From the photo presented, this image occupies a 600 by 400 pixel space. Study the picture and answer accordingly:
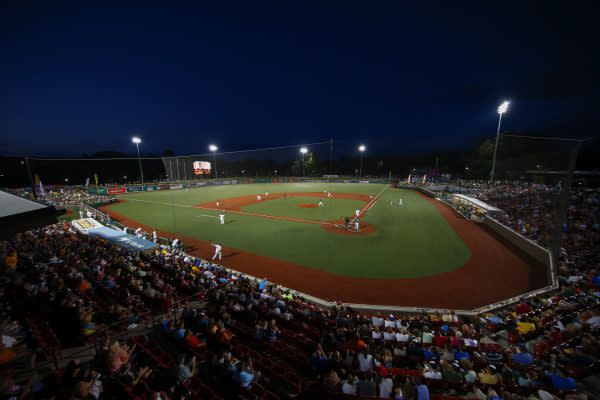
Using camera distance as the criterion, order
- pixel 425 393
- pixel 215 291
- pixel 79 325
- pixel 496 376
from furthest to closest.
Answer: pixel 215 291 → pixel 79 325 → pixel 496 376 → pixel 425 393

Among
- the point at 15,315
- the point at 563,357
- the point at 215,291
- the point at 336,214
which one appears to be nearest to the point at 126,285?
the point at 15,315

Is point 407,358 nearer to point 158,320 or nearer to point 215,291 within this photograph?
point 215,291

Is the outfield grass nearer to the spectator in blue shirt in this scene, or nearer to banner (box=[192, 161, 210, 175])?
the spectator in blue shirt

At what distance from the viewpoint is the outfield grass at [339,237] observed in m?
16.9

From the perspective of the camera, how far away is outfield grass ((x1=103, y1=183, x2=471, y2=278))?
16.9 meters

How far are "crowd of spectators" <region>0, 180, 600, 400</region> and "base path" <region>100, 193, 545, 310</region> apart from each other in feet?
5.94

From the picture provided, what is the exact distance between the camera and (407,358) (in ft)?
25.1

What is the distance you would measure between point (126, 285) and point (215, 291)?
383cm

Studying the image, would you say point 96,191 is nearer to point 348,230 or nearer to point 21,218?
point 348,230

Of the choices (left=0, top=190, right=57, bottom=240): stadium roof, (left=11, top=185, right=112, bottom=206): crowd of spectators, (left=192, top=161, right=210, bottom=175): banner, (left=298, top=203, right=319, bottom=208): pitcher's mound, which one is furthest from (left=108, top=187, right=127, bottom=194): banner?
(left=0, top=190, right=57, bottom=240): stadium roof

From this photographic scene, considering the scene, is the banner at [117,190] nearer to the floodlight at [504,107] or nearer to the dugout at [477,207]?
the dugout at [477,207]

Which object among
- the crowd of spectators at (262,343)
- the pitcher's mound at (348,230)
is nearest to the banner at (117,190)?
the crowd of spectators at (262,343)

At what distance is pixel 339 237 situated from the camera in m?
22.4

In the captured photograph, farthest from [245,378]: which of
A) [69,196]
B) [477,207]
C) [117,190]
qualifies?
[117,190]
